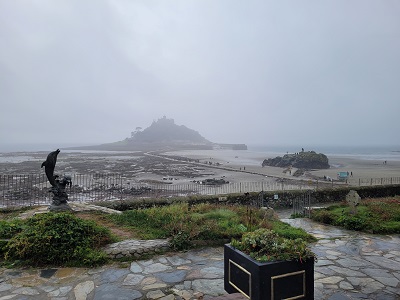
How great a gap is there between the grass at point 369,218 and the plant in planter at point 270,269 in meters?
7.65

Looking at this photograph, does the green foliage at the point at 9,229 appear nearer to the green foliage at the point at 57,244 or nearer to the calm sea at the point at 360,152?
the green foliage at the point at 57,244

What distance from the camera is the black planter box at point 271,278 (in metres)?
3.74

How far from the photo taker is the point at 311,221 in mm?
12445

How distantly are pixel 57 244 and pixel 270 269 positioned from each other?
17.8ft

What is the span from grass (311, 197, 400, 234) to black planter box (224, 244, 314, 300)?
25.0ft

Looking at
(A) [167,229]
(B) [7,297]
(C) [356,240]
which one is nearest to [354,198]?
(C) [356,240]

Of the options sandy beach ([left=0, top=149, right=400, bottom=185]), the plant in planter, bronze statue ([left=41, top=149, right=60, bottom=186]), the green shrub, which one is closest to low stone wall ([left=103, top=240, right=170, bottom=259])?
the plant in planter

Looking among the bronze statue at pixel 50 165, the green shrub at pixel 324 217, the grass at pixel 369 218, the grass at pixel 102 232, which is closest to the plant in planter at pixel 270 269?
the grass at pixel 102 232

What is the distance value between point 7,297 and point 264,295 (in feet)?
14.9

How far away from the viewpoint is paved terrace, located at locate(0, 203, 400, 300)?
5.39 meters

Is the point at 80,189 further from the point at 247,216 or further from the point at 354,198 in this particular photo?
the point at 354,198

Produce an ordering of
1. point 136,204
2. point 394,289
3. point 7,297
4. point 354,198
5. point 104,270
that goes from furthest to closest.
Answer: point 136,204 → point 354,198 → point 104,270 → point 394,289 → point 7,297

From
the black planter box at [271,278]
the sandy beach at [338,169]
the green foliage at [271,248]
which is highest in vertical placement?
the green foliage at [271,248]

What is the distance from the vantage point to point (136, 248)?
294 inches
